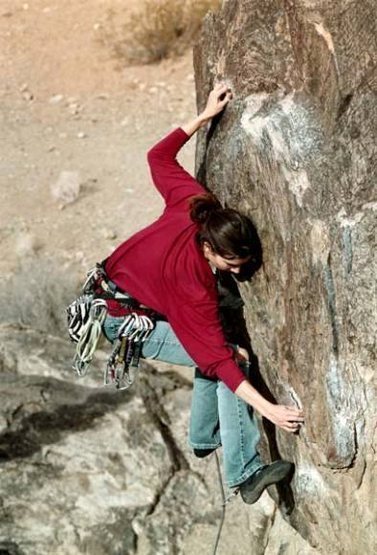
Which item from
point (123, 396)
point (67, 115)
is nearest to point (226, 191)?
point (123, 396)

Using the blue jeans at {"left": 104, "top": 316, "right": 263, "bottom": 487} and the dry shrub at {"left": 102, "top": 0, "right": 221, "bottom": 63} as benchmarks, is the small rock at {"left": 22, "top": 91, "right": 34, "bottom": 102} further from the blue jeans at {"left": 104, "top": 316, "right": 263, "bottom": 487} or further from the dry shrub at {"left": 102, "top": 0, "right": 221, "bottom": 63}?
the blue jeans at {"left": 104, "top": 316, "right": 263, "bottom": 487}

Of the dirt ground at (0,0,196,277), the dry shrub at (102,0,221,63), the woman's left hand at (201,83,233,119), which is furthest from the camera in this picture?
the dry shrub at (102,0,221,63)

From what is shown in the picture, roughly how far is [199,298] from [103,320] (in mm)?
661

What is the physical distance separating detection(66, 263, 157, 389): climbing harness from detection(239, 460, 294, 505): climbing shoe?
74 centimetres

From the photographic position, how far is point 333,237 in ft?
14.9

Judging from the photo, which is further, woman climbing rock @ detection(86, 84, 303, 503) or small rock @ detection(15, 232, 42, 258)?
small rock @ detection(15, 232, 42, 258)

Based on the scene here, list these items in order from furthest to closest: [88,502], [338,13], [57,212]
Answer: [57,212] → [88,502] → [338,13]

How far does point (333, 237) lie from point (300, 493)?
4.39 feet

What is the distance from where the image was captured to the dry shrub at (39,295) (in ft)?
23.7

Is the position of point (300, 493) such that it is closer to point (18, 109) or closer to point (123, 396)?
point (123, 396)

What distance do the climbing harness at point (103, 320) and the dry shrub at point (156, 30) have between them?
16.1 ft

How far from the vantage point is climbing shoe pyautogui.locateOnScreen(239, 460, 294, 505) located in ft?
16.9

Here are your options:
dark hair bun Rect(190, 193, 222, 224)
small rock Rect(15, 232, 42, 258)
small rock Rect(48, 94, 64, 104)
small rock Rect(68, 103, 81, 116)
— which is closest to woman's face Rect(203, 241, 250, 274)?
dark hair bun Rect(190, 193, 222, 224)

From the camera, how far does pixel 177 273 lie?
4.79 m
